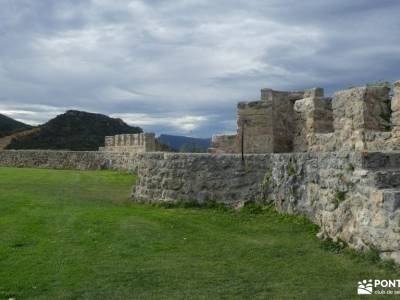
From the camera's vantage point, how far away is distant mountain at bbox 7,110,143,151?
51.1 metres

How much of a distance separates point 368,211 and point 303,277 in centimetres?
142

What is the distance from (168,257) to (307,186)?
10.6ft

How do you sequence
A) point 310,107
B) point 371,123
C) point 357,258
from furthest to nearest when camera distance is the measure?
point 310,107 < point 371,123 < point 357,258

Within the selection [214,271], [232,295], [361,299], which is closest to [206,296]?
[232,295]

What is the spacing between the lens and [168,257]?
24.2 ft

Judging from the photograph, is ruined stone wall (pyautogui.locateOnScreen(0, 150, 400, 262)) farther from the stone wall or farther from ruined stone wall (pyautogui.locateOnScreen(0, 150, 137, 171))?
ruined stone wall (pyautogui.locateOnScreen(0, 150, 137, 171))

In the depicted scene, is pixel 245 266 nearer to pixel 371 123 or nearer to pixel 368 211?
pixel 368 211

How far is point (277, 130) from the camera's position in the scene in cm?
1405

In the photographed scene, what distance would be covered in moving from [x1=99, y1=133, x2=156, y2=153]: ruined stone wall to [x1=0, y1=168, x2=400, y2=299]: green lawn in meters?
14.1

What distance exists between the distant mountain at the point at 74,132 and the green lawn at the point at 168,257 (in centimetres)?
4060

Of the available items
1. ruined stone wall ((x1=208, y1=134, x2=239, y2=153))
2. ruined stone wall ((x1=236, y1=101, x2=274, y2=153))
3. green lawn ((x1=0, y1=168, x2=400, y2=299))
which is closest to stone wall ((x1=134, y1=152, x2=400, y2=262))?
green lawn ((x1=0, y1=168, x2=400, y2=299))
